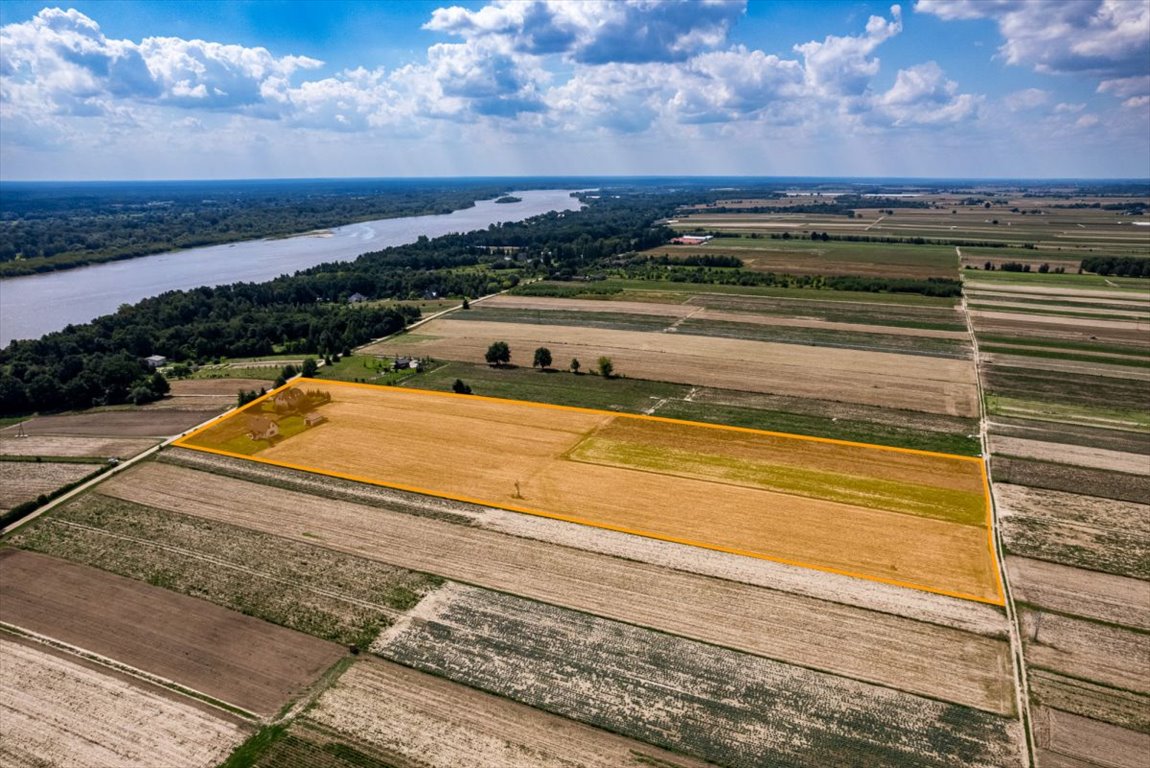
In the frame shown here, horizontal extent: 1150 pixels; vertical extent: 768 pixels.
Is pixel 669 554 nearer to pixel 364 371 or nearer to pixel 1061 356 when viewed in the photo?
pixel 364 371

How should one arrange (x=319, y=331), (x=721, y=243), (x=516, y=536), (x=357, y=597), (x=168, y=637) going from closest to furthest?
(x=168, y=637) → (x=357, y=597) → (x=516, y=536) → (x=319, y=331) → (x=721, y=243)

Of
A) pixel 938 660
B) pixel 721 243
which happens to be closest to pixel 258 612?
pixel 938 660

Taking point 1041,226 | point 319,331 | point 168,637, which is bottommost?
point 168,637

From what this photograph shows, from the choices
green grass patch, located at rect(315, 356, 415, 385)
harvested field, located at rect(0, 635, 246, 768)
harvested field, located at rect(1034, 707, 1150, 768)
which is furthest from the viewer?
green grass patch, located at rect(315, 356, 415, 385)

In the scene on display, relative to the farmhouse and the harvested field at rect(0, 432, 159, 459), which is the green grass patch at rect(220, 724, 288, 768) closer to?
the farmhouse

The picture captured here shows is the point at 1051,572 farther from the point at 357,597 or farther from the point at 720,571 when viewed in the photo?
the point at 357,597

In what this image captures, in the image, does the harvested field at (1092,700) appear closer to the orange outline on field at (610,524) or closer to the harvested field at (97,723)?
the orange outline on field at (610,524)

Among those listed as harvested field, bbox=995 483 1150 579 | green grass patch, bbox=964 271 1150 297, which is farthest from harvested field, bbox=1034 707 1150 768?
green grass patch, bbox=964 271 1150 297
